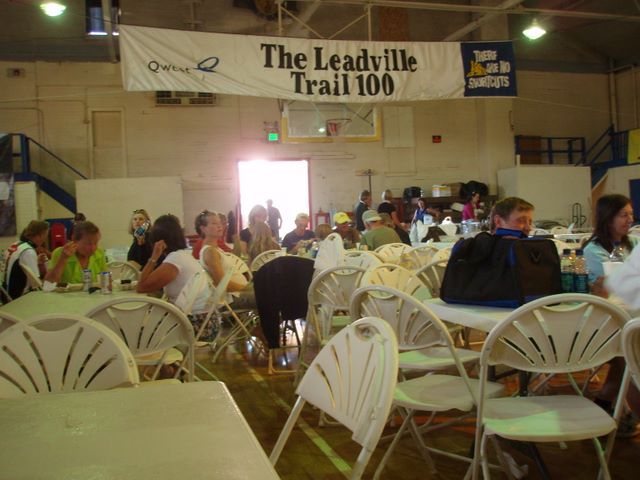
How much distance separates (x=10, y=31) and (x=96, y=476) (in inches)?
515

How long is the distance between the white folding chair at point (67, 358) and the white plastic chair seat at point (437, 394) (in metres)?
1.04

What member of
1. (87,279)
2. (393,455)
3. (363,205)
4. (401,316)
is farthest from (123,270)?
(363,205)

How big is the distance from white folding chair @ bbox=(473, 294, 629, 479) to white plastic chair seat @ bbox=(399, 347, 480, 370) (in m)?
0.67

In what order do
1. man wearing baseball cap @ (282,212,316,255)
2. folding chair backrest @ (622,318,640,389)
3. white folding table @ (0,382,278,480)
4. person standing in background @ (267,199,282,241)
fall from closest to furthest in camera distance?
white folding table @ (0,382,278,480)
folding chair backrest @ (622,318,640,389)
man wearing baseball cap @ (282,212,316,255)
person standing in background @ (267,199,282,241)

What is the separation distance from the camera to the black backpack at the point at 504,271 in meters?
2.45

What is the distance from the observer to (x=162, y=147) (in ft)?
40.0

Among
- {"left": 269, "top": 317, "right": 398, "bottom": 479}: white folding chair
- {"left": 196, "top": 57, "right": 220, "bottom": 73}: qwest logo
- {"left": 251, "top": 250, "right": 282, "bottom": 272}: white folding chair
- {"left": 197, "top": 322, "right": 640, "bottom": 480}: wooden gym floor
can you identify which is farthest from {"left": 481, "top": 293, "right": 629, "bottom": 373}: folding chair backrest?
{"left": 196, "top": 57, "right": 220, "bottom": 73}: qwest logo

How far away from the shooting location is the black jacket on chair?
167 inches

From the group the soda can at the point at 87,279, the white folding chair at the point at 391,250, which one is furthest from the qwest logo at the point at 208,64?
the soda can at the point at 87,279

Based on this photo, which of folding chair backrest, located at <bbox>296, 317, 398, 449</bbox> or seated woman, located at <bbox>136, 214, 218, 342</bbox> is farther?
seated woman, located at <bbox>136, 214, 218, 342</bbox>

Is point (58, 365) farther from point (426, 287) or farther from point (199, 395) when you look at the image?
point (426, 287)

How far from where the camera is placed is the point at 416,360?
278 centimetres

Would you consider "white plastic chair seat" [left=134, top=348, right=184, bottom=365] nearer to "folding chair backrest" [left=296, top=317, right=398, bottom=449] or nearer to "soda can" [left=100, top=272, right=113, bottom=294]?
"soda can" [left=100, top=272, right=113, bottom=294]

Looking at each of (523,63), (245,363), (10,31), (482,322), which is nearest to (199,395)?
(482,322)
